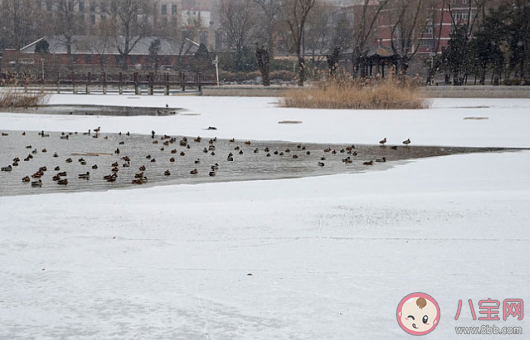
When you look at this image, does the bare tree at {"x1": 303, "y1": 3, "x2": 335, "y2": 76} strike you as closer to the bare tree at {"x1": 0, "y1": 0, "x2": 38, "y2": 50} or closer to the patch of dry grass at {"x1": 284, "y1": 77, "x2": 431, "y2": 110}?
the bare tree at {"x1": 0, "y1": 0, "x2": 38, "y2": 50}

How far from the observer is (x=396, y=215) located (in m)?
6.57

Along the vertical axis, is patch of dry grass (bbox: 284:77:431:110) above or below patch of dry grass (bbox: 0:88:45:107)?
above

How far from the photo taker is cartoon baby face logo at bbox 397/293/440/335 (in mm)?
3670

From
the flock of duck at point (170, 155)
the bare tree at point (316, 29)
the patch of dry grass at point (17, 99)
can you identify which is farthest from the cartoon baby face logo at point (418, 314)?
the bare tree at point (316, 29)

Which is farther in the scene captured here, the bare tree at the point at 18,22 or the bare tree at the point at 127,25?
the bare tree at the point at 18,22

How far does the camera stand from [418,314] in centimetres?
381

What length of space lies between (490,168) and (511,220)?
3.98 m

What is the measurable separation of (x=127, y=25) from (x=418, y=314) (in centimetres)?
9013

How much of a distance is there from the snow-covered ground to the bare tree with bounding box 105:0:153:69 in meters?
82.9

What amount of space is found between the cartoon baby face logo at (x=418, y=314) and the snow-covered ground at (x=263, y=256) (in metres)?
0.05

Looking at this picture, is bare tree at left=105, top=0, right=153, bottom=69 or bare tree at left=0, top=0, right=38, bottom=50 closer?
bare tree at left=105, top=0, right=153, bottom=69

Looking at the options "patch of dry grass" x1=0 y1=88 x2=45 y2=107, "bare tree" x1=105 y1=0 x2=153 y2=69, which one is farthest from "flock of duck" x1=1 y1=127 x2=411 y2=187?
"bare tree" x1=105 y1=0 x2=153 y2=69

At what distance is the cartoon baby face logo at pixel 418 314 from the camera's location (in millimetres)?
3670

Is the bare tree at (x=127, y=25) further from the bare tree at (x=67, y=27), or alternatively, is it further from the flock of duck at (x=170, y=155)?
the flock of duck at (x=170, y=155)
